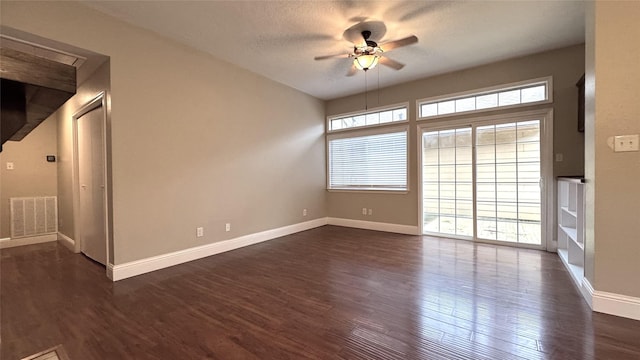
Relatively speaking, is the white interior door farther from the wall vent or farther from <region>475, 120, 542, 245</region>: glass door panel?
<region>475, 120, 542, 245</region>: glass door panel

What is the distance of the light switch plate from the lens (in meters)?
2.10

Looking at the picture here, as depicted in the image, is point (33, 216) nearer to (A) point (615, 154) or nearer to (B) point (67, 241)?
(B) point (67, 241)

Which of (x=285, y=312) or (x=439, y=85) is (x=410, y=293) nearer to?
(x=285, y=312)

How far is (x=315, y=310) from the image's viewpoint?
232cm

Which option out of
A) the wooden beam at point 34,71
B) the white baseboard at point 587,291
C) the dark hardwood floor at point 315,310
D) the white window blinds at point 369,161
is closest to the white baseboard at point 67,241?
the dark hardwood floor at point 315,310

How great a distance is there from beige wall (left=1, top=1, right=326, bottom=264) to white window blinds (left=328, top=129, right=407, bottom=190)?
1344mm

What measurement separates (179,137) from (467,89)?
4.59 m

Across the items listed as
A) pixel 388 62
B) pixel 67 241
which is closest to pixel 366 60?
pixel 388 62

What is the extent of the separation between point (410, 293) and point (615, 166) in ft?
6.56

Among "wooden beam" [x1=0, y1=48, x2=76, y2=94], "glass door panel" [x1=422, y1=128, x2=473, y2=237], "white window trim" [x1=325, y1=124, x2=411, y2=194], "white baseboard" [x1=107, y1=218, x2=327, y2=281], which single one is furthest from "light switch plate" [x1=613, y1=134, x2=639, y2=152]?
"white baseboard" [x1=107, y1=218, x2=327, y2=281]

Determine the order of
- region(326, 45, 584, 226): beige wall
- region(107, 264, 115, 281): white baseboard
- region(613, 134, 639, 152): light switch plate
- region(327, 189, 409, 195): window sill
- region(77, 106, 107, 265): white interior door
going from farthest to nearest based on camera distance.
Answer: region(327, 189, 409, 195): window sill
region(326, 45, 584, 226): beige wall
region(77, 106, 107, 265): white interior door
region(107, 264, 115, 281): white baseboard
region(613, 134, 639, 152): light switch plate

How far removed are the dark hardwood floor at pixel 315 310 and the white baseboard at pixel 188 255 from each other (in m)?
0.12

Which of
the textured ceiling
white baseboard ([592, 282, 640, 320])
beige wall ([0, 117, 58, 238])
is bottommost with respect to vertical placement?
white baseboard ([592, 282, 640, 320])

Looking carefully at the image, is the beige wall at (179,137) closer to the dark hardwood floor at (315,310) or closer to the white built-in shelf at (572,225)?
the dark hardwood floor at (315,310)
